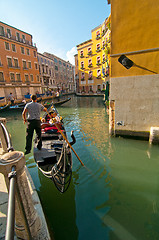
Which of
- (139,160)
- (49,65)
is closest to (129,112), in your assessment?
(139,160)

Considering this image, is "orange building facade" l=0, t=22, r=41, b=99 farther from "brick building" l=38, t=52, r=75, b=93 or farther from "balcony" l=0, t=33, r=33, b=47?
"brick building" l=38, t=52, r=75, b=93

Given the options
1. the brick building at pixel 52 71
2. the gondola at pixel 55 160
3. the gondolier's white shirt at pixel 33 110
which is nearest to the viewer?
the gondola at pixel 55 160

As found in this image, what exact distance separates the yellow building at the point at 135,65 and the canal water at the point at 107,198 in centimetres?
143

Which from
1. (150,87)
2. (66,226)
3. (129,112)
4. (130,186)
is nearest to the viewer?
(66,226)

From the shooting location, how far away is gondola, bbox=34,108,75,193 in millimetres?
2412

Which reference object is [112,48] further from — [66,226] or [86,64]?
[86,64]

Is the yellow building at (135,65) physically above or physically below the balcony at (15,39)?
below

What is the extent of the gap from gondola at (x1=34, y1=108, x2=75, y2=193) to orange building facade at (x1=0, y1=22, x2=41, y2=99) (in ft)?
54.0

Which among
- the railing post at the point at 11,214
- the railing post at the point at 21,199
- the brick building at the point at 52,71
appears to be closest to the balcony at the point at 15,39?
the brick building at the point at 52,71

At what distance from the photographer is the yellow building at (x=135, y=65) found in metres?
4.42

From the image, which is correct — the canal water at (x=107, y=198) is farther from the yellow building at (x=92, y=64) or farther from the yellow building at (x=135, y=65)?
→ the yellow building at (x=92, y=64)

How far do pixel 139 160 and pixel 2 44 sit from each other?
22.3m

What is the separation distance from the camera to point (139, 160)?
156 inches

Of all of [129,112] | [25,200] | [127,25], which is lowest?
[25,200]
